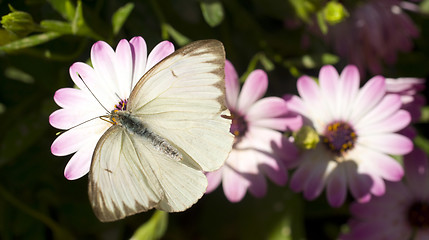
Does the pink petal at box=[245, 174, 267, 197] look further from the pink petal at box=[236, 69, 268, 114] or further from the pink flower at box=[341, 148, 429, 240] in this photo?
the pink flower at box=[341, 148, 429, 240]

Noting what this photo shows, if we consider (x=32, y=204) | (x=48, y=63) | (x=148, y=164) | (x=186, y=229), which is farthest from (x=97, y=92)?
(x=186, y=229)

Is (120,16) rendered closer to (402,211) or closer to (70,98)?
(70,98)

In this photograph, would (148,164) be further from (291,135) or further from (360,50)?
(360,50)

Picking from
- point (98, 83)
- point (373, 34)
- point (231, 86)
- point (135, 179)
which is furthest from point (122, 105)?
point (373, 34)

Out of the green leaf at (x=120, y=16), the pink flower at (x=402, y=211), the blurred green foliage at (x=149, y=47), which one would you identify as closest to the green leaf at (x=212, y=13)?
the blurred green foliage at (x=149, y=47)

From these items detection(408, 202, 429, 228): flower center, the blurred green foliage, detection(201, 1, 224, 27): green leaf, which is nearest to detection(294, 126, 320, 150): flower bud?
the blurred green foliage

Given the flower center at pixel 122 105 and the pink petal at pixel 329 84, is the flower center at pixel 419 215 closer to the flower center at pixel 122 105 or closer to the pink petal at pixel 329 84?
the pink petal at pixel 329 84
